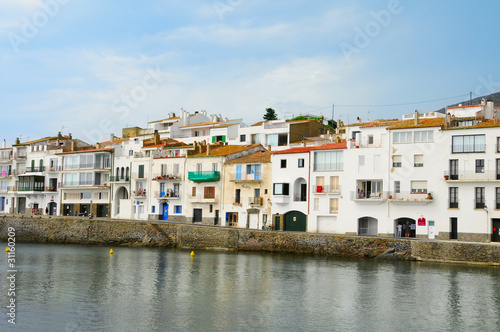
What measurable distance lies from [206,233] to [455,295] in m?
31.0

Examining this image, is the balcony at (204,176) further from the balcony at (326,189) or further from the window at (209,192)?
the balcony at (326,189)

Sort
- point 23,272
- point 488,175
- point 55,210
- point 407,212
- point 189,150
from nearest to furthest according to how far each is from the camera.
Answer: point 23,272 < point 488,175 < point 407,212 < point 189,150 < point 55,210

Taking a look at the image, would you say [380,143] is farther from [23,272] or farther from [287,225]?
[23,272]

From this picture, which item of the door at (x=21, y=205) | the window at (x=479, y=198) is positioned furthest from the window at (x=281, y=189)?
the door at (x=21, y=205)

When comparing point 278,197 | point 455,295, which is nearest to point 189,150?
point 278,197

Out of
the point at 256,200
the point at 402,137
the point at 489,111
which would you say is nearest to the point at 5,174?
the point at 256,200

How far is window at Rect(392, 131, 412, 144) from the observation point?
58.5m

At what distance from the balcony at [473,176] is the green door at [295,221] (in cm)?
1600

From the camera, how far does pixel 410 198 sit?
57.6 meters

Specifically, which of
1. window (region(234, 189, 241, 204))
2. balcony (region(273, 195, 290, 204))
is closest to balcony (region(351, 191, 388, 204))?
balcony (region(273, 195, 290, 204))

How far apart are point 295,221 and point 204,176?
1404 centimetres

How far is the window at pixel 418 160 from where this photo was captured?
57.8 m

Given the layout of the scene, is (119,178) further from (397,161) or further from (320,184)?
(397,161)

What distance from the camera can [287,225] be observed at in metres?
65.6
